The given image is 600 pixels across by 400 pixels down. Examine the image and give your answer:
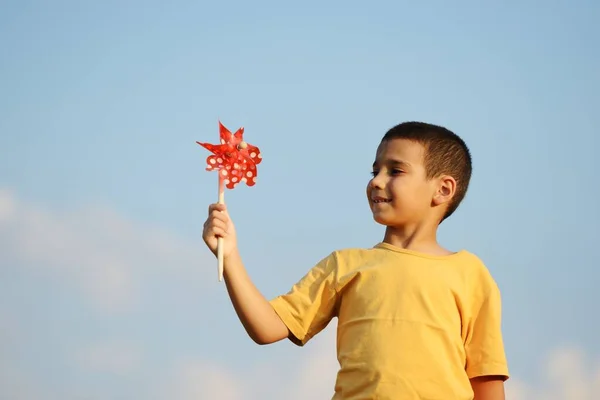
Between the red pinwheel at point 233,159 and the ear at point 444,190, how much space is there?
75cm

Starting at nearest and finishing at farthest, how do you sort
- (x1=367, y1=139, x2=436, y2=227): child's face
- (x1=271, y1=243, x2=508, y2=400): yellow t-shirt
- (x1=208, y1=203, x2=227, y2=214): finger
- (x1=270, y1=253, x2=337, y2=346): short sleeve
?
1. (x1=271, y1=243, x2=508, y2=400): yellow t-shirt
2. (x1=208, y1=203, x2=227, y2=214): finger
3. (x1=270, y1=253, x2=337, y2=346): short sleeve
4. (x1=367, y1=139, x2=436, y2=227): child's face

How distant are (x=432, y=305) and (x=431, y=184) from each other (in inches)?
21.6

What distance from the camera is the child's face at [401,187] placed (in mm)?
4047

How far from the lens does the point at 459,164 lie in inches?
167

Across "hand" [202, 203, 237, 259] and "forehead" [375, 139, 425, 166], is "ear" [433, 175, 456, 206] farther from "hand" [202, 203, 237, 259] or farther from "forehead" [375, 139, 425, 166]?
"hand" [202, 203, 237, 259]

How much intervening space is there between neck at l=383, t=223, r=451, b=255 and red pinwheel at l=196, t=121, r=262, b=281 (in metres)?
0.62

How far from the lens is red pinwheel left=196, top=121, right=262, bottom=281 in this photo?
402 cm

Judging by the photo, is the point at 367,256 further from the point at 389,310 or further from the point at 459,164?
the point at 459,164

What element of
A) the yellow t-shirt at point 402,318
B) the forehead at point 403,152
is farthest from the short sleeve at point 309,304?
the forehead at point 403,152

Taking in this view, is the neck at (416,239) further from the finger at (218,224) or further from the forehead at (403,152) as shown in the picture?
the finger at (218,224)

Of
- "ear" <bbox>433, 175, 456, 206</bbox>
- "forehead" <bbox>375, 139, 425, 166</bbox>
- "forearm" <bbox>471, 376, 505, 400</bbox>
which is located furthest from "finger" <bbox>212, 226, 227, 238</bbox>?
"forearm" <bbox>471, 376, 505, 400</bbox>

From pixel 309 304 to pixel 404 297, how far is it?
383 millimetres

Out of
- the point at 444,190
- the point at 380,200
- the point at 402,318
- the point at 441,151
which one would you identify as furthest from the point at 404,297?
the point at 441,151

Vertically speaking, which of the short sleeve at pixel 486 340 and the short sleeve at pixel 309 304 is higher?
the short sleeve at pixel 309 304
